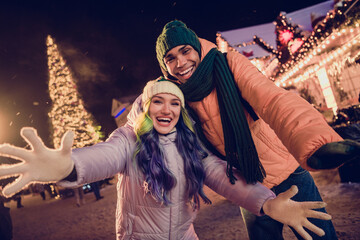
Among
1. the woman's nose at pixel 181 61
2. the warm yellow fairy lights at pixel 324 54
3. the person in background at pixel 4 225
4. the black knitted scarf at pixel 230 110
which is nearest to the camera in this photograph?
the black knitted scarf at pixel 230 110

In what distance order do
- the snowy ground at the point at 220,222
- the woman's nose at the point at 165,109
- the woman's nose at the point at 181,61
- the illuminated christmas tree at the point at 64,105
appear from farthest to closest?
the illuminated christmas tree at the point at 64,105 < the snowy ground at the point at 220,222 < the woman's nose at the point at 181,61 < the woman's nose at the point at 165,109

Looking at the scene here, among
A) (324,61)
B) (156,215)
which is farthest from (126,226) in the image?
(324,61)

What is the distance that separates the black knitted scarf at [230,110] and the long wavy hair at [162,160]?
0.27 meters

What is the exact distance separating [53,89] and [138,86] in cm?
1226

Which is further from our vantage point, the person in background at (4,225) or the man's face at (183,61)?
the person in background at (4,225)

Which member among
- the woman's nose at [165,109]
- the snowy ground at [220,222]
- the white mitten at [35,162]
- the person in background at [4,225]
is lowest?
the snowy ground at [220,222]

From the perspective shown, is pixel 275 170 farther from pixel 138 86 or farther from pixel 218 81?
pixel 138 86

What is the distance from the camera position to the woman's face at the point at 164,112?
1.81 meters

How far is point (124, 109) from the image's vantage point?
22.6 m

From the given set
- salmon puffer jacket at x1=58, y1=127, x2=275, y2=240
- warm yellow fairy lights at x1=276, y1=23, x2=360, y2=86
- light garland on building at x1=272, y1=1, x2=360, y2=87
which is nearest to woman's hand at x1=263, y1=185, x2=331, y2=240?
salmon puffer jacket at x1=58, y1=127, x2=275, y2=240

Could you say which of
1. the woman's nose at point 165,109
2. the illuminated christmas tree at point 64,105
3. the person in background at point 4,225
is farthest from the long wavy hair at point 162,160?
the illuminated christmas tree at point 64,105

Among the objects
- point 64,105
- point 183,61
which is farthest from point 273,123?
point 64,105

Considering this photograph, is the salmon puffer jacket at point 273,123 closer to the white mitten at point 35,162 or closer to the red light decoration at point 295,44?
the white mitten at point 35,162

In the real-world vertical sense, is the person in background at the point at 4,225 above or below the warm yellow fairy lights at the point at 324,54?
below
